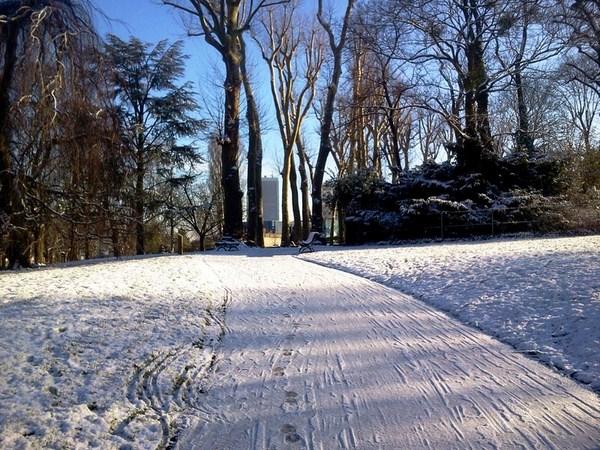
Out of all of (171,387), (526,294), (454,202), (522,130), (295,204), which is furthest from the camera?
(295,204)

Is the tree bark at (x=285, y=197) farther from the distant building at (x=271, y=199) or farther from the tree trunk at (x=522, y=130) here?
the distant building at (x=271, y=199)

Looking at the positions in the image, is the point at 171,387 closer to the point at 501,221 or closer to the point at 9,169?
the point at 9,169

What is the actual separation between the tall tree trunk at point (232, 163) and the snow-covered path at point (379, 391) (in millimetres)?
12915

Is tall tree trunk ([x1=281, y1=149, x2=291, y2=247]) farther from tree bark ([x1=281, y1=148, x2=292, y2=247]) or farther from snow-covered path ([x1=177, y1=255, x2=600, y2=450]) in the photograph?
snow-covered path ([x1=177, y1=255, x2=600, y2=450])

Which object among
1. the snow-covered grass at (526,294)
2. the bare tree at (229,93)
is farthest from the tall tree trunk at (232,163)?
the snow-covered grass at (526,294)

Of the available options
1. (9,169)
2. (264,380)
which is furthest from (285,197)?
(264,380)

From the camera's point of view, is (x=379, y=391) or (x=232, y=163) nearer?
(x=379, y=391)

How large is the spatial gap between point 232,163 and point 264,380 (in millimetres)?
15601

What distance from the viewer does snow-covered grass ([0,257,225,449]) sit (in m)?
3.12

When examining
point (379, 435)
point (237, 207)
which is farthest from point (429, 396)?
point (237, 207)

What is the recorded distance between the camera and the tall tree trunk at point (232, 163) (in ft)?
61.5

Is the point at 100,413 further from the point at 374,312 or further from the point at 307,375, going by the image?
the point at 374,312

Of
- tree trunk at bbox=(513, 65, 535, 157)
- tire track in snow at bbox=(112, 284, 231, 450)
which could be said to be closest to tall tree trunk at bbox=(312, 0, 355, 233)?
tree trunk at bbox=(513, 65, 535, 157)

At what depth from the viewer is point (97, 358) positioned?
425 centimetres
